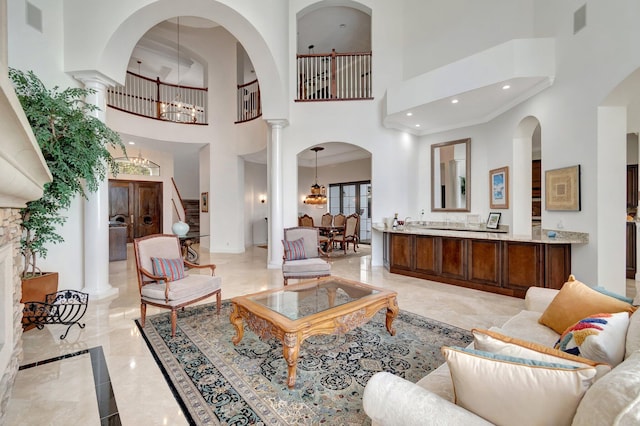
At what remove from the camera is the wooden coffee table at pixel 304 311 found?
2.04 metres

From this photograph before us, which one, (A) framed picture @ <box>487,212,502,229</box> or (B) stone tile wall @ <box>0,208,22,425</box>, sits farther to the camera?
(A) framed picture @ <box>487,212,502,229</box>

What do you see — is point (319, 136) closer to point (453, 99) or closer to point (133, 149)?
point (453, 99)

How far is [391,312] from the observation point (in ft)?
9.27

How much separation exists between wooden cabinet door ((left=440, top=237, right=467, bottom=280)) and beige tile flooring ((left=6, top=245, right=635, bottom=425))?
26cm

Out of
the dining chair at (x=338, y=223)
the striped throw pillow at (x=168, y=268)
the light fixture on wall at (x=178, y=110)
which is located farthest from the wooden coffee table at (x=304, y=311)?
the light fixture on wall at (x=178, y=110)

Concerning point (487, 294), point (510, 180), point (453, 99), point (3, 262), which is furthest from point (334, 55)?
point (3, 262)

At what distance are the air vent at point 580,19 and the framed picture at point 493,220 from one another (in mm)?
2834

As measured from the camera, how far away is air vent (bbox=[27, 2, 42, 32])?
11.6 ft

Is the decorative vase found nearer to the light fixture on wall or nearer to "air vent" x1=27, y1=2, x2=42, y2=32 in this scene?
"air vent" x1=27, y1=2, x2=42, y2=32

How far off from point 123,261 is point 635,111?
9759 mm

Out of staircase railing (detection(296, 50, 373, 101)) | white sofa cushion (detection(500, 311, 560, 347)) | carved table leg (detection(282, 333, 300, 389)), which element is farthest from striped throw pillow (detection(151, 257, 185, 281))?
staircase railing (detection(296, 50, 373, 101))

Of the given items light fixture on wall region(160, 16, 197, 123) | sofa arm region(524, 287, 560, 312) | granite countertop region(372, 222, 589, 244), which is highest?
light fixture on wall region(160, 16, 197, 123)

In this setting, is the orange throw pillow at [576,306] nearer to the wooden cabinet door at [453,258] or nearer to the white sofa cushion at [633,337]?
the white sofa cushion at [633,337]

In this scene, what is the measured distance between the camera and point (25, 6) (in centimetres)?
351
